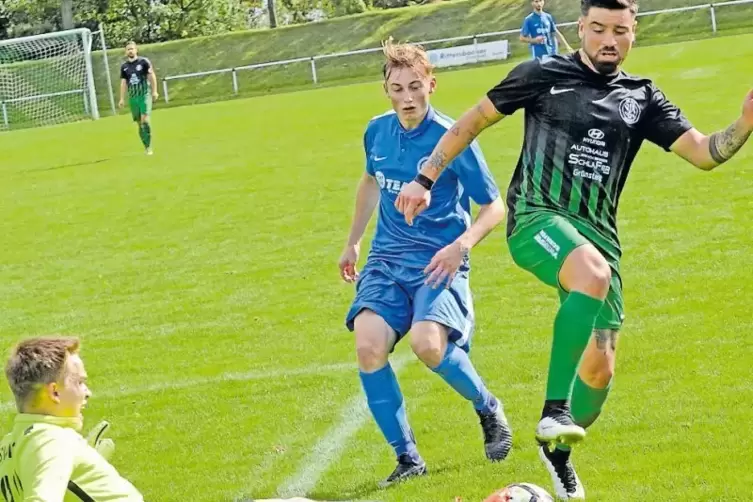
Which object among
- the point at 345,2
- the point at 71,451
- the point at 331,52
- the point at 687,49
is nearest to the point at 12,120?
the point at 331,52

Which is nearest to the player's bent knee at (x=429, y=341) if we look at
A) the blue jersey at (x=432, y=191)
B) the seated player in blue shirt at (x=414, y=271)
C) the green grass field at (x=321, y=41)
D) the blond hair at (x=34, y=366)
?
the seated player in blue shirt at (x=414, y=271)

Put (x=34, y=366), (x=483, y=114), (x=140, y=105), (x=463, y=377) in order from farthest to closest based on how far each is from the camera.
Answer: (x=140, y=105) < (x=463, y=377) < (x=483, y=114) < (x=34, y=366)

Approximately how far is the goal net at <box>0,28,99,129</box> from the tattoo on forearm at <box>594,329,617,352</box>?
3040 centimetres

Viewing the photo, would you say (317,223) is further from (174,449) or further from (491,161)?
(174,449)

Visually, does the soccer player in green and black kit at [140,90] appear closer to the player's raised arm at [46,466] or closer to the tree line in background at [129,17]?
the player's raised arm at [46,466]

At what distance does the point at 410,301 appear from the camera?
21.2ft

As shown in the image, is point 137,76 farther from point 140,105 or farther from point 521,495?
point 521,495

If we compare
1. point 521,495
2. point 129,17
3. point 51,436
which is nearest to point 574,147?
point 521,495

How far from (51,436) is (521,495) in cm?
187

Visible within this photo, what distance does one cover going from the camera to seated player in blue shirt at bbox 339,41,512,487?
623 centimetres

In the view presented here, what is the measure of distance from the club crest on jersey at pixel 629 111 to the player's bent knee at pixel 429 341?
1.39m

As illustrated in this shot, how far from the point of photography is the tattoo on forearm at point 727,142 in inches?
215

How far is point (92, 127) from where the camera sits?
31.0 meters

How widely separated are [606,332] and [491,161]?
11.9 meters
